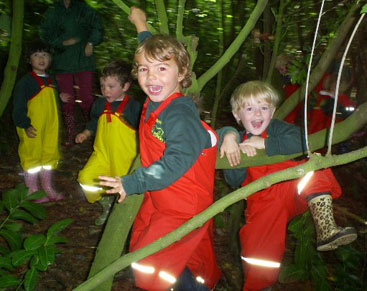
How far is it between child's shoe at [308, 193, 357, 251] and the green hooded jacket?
11.8ft

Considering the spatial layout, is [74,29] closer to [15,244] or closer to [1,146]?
[1,146]

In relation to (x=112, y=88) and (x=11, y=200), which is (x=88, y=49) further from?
(x=11, y=200)

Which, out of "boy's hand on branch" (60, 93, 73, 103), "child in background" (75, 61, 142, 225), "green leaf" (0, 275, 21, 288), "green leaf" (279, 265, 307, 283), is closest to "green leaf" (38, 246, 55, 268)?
"green leaf" (0, 275, 21, 288)

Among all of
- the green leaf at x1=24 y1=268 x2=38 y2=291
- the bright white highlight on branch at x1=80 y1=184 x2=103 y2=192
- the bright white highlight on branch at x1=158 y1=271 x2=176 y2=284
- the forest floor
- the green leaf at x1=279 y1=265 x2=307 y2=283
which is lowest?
the forest floor

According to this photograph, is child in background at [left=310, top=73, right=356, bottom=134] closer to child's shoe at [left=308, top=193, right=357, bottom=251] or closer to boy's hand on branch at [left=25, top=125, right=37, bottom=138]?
child's shoe at [left=308, top=193, right=357, bottom=251]

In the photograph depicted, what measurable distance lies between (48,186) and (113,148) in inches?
61.3

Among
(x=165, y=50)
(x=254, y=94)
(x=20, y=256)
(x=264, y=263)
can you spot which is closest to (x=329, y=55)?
(x=254, y=94)

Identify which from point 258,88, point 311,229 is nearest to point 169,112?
point 258,88

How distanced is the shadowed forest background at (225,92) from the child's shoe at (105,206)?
8cm

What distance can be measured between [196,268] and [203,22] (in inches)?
187

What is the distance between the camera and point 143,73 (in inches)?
78.5

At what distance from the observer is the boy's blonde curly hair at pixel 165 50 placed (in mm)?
1940

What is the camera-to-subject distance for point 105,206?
4148mm

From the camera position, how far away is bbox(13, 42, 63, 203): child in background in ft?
13.4
